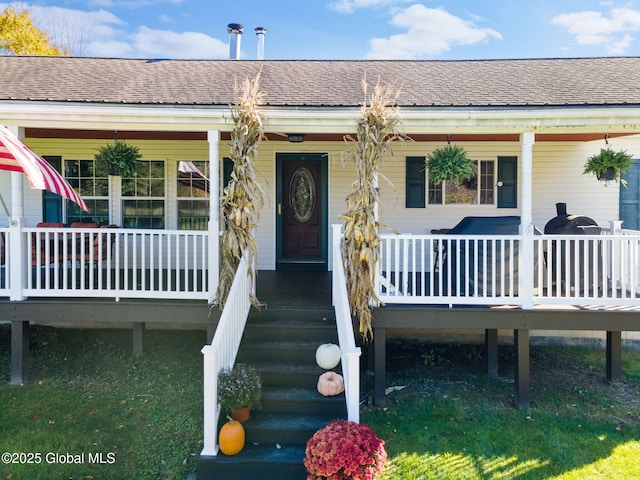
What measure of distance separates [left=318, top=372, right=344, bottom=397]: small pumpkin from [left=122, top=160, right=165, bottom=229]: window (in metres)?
5.09

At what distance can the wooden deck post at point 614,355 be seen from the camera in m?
6.56

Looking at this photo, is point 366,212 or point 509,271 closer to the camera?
point 366,212

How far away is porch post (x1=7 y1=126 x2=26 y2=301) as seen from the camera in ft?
19.6

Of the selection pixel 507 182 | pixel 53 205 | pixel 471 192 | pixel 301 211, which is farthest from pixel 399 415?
pixel 53 205

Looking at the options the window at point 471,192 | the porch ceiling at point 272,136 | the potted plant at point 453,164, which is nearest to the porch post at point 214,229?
the porch ceiling at point 272,136

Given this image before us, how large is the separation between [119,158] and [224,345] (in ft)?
13.9

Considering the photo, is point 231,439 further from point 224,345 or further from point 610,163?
point 610,163

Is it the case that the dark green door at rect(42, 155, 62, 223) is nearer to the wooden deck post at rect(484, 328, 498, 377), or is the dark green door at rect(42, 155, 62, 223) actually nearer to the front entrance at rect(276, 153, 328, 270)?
the front entrance at rect(276, 153, 328, 270)

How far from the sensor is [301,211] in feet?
29.5

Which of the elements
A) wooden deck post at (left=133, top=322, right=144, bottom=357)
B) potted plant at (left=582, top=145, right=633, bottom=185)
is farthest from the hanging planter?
wooden deck post at (left=133, top=322, right=144, bottom=357)

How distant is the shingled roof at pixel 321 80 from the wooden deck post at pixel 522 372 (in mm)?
2913

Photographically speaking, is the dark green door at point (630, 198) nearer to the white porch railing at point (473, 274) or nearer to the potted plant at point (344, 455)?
the white porch railing at point (473, 274)

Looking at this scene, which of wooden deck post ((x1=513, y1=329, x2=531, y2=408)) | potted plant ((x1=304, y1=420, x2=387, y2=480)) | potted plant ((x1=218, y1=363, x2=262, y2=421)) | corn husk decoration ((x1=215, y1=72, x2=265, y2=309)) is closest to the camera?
potted plant ((x1=304, y1=420, x2=387, y2=480))

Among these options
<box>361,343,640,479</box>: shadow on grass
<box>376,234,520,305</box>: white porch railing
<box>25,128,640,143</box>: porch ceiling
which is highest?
<box>25,128,640,143</box>: porch ceiling
